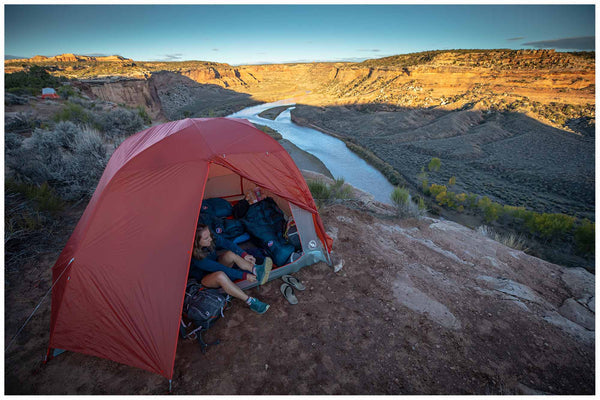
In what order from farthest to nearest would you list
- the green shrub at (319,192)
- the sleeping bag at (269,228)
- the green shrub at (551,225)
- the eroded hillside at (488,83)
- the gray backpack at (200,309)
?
the eroded hillside at (488,83) < the green shrub at (551,225) < the green shrub at (319,192) < the sleeping bag at (269,228) < the gray backpack at (200,309)

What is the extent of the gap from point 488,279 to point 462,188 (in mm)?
17615

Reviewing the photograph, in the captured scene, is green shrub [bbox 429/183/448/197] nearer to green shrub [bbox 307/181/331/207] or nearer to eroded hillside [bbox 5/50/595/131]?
green shrub [bbox 307/181/331/207]

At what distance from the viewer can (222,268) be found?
3643mm

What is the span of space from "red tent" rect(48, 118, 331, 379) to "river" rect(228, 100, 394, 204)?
16511 millimetres

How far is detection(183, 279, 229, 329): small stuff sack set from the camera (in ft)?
10.6

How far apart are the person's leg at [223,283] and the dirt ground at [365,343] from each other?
0.33 metres

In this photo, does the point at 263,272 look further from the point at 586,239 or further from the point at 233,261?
the point at 586,239

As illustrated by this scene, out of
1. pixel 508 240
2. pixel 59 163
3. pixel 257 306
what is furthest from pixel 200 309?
pixel 508 240

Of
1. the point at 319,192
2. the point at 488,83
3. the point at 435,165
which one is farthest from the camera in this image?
the point at 488,83

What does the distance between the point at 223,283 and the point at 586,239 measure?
50.3 feet

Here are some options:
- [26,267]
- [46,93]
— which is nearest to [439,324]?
[26,267]

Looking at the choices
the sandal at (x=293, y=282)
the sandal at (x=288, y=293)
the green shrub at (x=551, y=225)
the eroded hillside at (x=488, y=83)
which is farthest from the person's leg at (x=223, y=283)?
the eroded hillside at (x=488, y=83)

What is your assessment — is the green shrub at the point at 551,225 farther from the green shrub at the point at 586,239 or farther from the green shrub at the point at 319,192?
the green shrub at the point at 319,192

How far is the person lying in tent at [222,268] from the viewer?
3498mm
